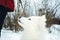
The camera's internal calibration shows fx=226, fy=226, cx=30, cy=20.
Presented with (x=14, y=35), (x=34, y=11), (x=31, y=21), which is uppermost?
(x=34, y=11)

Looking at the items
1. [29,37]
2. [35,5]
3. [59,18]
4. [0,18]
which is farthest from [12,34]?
[35,5]

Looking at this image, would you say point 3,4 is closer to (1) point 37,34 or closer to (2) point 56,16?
(1) point 37,34

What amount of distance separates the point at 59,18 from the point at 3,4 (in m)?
2.18

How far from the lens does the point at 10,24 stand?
4.79 meters

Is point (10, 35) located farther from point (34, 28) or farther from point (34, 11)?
point (34, 11)

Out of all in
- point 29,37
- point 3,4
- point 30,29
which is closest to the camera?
point 3,4

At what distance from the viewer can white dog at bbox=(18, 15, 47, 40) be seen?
168 inches

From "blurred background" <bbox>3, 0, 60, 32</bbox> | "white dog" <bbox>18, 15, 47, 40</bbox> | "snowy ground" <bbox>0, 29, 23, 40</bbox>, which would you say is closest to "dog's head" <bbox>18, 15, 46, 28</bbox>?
"white dog" <bbox>18, 15, 47, 40</bbox>

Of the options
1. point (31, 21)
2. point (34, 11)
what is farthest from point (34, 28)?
point (34, 11)

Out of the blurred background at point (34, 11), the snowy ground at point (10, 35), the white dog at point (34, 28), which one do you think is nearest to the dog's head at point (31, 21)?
the white dog at point (34, 28)

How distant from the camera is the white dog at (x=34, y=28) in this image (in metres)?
4.26

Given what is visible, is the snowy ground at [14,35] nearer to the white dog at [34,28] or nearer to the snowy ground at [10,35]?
the snowy ground at [10,35]

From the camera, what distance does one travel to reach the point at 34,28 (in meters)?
4.81

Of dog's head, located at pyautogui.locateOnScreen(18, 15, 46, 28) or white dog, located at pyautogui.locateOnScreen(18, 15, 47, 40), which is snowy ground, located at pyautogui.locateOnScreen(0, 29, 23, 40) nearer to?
white dog, located at pyautogui.locateOnScreen(18, 15, 47, 40)
